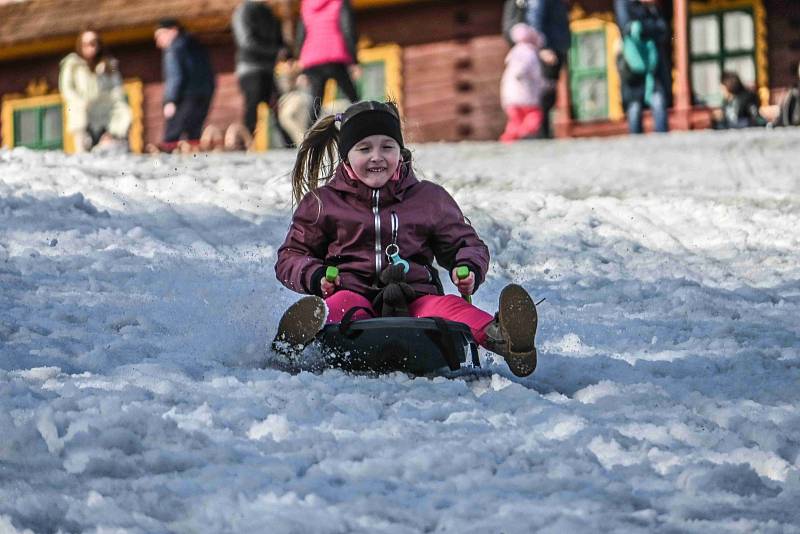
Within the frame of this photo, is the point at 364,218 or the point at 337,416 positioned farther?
the point at 364,218

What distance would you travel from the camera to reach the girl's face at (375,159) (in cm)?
490

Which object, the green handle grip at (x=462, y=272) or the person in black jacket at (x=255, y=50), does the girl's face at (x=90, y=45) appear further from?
the green handle grip at (x=462, y=272)

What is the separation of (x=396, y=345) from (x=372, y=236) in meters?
0.57

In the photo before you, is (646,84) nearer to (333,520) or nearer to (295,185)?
(295,185)

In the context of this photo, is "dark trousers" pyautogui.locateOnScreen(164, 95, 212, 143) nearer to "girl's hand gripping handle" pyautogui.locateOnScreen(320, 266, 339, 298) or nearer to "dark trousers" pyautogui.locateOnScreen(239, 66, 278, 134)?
"dark trousers" pyautogui.locateOnScreen(239, 66, 278, 134)

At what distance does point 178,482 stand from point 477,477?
683 millimetres

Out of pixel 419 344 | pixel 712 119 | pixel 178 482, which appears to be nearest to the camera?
pixel 178 482

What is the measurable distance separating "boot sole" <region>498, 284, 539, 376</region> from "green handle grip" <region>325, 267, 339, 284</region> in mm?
598

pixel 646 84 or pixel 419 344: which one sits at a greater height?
pixel 646 84

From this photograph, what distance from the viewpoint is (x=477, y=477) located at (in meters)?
3.38

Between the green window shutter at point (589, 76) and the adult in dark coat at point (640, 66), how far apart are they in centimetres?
466

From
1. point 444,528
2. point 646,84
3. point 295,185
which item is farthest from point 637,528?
point 646,84

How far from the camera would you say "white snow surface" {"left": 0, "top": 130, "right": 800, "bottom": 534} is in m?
3.21

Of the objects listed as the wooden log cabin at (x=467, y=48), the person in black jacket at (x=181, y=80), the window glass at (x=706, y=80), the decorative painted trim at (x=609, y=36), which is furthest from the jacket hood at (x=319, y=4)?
the window glass at (x=706, y=80)
